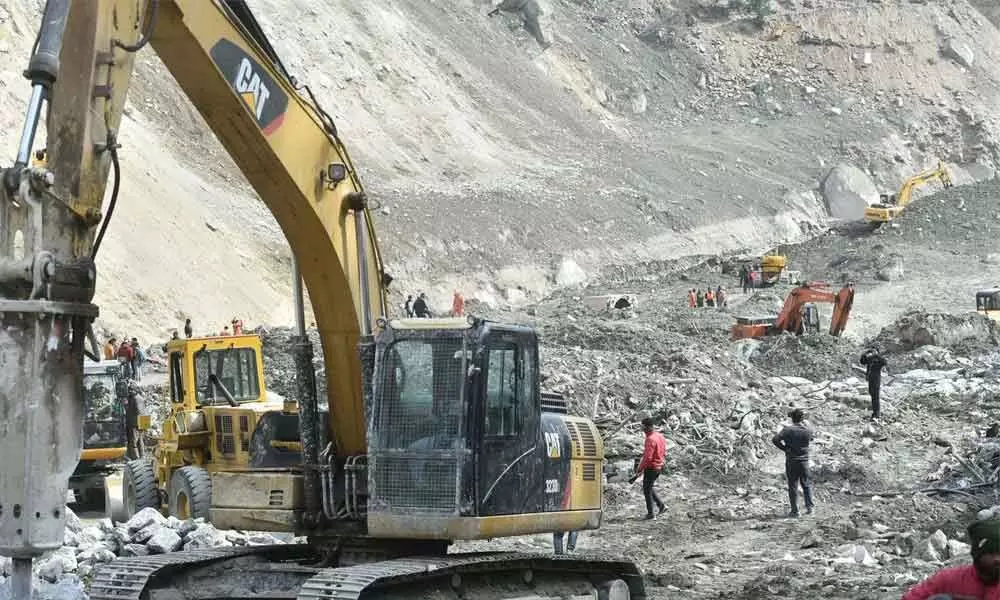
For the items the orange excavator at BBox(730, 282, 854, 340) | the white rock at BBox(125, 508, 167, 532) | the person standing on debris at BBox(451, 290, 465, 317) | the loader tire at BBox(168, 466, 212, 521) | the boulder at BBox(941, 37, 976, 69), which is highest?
the boulder at BBox(941, 37, 976, 69)

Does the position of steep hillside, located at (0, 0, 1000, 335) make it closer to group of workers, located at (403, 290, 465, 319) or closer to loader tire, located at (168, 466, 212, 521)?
group of workers, located at (403, 290, 465, 319)

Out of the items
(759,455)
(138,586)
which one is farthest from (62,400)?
(759,455)

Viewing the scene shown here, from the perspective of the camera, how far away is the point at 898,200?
52.5 meters

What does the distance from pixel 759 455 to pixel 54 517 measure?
48.2 ft

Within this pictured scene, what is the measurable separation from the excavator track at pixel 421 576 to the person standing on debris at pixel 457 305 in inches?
1067

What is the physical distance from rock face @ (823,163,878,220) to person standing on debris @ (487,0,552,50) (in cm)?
1268

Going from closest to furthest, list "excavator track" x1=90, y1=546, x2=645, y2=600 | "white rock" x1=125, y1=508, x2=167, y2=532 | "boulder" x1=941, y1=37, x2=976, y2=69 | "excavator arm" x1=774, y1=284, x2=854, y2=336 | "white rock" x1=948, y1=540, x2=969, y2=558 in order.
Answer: "excavator track" x1=90, y1=546, x2=645, y2=600 < "white rock" x1=125, y1=508, x2=167, y2=532 < "white rock" x1=948, y1=540, x2=969, y2=558 < "excavator arm" x1=774, y1=284, x2=854, y2=336 < "boulder" x1=941, y1=37, x2=976, y2=69

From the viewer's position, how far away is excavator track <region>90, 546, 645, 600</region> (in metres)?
7.64

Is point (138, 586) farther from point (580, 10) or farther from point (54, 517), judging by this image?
point (580, 10)

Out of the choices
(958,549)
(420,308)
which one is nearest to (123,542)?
(958,549)

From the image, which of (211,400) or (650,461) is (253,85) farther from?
(650,461)

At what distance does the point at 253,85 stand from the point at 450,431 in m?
2.11

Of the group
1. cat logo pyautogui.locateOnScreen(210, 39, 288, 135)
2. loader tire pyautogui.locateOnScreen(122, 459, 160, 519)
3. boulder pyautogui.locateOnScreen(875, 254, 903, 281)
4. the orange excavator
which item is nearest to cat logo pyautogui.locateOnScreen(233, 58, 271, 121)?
cat logo pyautogui.locateOnScreen(210, 39, 288, 135)

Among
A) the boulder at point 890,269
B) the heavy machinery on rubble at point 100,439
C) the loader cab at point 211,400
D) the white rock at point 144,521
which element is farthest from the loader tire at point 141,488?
the boulder at point 890,269
